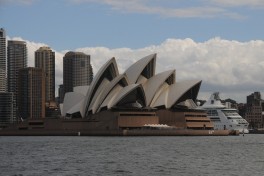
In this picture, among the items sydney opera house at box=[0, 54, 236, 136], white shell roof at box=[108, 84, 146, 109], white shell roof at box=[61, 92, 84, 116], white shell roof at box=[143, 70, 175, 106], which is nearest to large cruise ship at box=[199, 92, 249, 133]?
sydney opera house at box=[0, 54, 236, 136]

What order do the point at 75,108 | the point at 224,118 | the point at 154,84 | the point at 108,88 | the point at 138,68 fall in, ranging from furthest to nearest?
1. the point at 224,118
2. the point at 75,108
3. the point at 154,84
4. the point at 138,68
5. the point at 108,88

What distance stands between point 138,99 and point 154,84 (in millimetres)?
4399

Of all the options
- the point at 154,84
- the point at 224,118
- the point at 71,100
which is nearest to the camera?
the point at 154,84

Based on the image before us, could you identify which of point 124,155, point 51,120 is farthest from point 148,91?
point 124,155

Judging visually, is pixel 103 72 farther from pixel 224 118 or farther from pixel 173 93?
pixel 224 118

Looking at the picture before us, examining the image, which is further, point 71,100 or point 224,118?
point 224,118

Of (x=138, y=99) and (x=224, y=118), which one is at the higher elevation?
(x=138, y=99)

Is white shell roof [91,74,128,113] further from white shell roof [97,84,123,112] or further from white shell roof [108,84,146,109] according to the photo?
white shell roof [108,84,146,109]

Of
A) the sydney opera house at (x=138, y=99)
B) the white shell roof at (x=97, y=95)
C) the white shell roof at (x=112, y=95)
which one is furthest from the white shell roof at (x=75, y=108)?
the white shell roof at (x=112, y=95)

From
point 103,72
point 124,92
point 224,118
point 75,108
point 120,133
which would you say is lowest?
point 120,133

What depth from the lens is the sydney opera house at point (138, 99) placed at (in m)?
118

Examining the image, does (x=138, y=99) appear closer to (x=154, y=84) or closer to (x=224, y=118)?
(x=154, y=84)

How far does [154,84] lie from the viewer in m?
121

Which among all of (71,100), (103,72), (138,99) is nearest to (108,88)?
(103,72)
